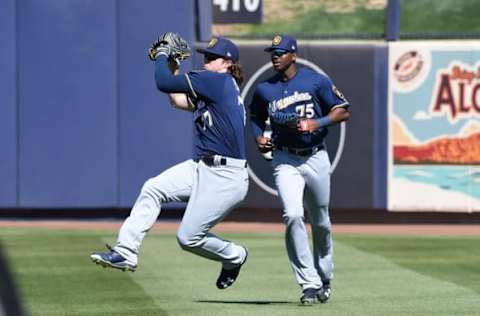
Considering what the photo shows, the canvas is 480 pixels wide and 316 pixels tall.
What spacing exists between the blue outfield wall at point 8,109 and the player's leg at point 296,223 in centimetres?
887

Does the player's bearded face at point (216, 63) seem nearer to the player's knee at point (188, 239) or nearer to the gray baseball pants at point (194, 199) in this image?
the gray baseball pants at point (194, 199)

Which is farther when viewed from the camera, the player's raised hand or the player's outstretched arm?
the player's raised hand

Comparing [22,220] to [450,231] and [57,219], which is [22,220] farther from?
[450,231]

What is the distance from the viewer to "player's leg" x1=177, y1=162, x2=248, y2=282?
626 cm

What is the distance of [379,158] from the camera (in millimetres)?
15305

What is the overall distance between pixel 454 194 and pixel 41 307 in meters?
9.48

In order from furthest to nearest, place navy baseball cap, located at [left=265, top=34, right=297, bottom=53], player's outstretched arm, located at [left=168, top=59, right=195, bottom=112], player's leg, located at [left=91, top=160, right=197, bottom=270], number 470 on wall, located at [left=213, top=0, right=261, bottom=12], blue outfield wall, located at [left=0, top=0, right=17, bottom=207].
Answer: number 470 on wall, located at [left=213, top=0, right=261, bottom=12]
blue outfield wall, located at [left=0, top=0, right=17, bottom=207]
navy baseball cap, located at [left=265, top=34, right=297, bottom=53]
player's outstretched arm, located at [left=168, top=59, right=195, bottom=112]
player's leg, located at [left=91, top=160, right=197, bottom=270]

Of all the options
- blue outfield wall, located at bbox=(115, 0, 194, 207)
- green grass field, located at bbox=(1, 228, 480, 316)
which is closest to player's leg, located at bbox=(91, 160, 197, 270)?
green grass field, located at bbox=(1, 228, 480, 316)

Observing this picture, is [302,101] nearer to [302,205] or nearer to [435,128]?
[302,205]

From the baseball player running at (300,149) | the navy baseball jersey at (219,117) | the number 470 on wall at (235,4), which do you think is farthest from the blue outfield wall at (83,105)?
the navy baseball jersey at (219,117)

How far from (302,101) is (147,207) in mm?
1375

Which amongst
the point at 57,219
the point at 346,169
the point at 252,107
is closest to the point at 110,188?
the point at 57,219

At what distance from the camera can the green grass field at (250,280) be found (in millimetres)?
6734

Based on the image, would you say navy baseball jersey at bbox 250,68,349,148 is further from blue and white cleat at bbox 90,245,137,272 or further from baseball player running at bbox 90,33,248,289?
blue and white cleat at bbox 90,245,137,272
